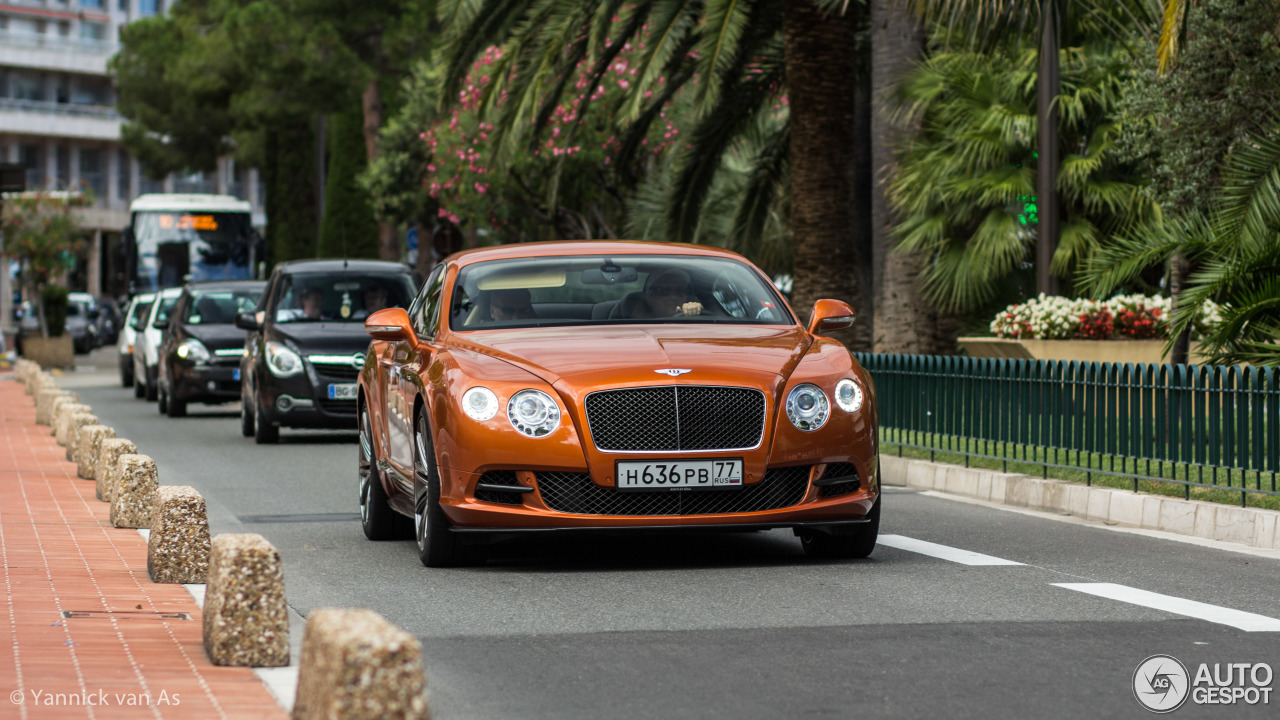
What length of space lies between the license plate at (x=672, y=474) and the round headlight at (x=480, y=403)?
63 centimetres

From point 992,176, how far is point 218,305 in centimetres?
993

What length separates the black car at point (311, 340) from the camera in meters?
18.4

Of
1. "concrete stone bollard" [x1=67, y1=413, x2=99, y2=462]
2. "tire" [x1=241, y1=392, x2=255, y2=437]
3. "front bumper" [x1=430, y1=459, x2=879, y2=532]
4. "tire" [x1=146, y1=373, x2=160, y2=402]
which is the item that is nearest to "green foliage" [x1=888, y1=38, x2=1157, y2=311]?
"tire" [x1=241, y1=392, x2=255, y2=437]

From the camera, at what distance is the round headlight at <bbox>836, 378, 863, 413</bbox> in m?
8.95

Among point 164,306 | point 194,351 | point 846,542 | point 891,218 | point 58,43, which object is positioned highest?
point 58,43

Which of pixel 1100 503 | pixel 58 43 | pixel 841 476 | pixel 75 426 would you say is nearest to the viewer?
pixel 841 476

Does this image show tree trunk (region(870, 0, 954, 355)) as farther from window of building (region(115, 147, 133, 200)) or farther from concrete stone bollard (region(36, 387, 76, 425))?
window of building (region(115, 147, 133, 200))

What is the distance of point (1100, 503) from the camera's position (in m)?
12.0

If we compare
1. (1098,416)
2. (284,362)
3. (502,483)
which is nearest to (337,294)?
(284,362)

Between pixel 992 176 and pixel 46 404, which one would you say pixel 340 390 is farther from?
pixel 992 176

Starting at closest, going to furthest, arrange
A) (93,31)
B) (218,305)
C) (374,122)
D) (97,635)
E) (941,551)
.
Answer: (97,635) → (941,551) → (218,305) → (374,122) → (93,31)

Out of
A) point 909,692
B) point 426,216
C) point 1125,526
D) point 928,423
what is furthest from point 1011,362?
point 426,216

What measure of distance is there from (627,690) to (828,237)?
13.9 meters

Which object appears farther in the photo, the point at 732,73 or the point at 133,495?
the point at 732,73
